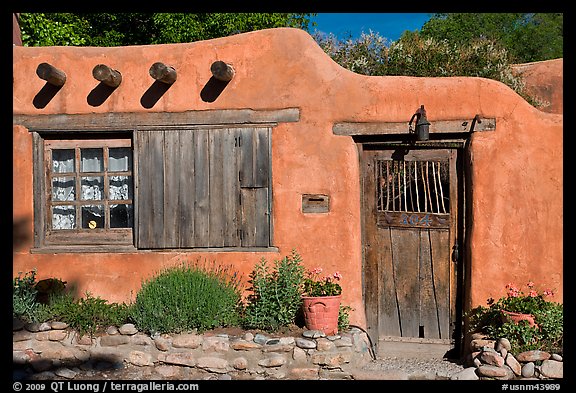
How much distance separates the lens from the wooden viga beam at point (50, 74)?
7410 millimetres

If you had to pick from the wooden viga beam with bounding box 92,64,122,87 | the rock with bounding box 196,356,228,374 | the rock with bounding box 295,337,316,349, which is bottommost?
the rock with bounding box 196,356,228,374

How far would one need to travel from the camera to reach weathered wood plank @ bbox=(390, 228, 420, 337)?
7484 mm

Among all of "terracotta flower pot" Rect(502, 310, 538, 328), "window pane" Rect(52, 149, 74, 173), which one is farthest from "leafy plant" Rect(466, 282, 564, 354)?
"window pane" Rect(52, 149, 74, 173)

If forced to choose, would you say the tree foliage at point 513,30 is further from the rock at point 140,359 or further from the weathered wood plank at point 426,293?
the rock at point 140,359

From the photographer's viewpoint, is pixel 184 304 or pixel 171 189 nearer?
pixel 184 304

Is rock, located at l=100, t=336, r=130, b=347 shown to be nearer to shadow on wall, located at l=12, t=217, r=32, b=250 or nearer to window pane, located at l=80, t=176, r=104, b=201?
shadow on wall, located at l=12, t=217, r=32, b=250

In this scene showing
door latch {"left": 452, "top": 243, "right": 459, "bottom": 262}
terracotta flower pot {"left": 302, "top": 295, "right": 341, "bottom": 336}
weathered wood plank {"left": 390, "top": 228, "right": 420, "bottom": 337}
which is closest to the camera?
terracotta flower pot {"left": 302, "top": 295, "right": 341, "bottom": 336}

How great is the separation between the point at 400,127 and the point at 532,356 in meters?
2.92

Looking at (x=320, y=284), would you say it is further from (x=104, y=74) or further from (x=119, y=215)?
(x=104, y=74)

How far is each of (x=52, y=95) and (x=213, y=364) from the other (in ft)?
13.1

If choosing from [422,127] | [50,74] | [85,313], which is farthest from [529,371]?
[50,74]

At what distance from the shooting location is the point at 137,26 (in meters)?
18.0

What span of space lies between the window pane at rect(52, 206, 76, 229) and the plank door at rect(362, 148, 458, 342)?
379 cm
